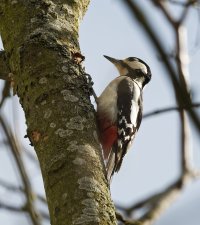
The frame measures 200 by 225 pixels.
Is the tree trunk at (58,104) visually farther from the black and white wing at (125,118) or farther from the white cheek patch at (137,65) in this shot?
the white cheek patch at (137,65)

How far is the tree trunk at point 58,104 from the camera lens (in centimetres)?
162

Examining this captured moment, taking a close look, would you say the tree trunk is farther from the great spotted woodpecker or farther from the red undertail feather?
the red undertail feather

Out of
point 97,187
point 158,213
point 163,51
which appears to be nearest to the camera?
point 163,51

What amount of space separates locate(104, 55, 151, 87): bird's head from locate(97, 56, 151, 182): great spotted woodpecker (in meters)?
0.55

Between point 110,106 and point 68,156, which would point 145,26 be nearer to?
point 68,156

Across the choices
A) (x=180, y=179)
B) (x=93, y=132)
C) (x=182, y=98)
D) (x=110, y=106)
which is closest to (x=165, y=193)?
(x=180, y=179)

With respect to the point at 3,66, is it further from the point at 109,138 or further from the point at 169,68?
the point at 169,68

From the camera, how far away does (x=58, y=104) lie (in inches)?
78.8

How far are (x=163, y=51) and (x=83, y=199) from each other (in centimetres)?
83

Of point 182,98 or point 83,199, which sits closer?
point 182,98

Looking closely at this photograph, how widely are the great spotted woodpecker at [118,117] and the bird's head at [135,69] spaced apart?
1.80 ft

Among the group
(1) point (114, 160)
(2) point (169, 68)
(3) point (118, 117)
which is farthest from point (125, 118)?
(2) point (169, 68)

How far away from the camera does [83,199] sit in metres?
1.60

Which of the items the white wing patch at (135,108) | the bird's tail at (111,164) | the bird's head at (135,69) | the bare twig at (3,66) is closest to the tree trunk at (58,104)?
the bare twig at (3,66)
